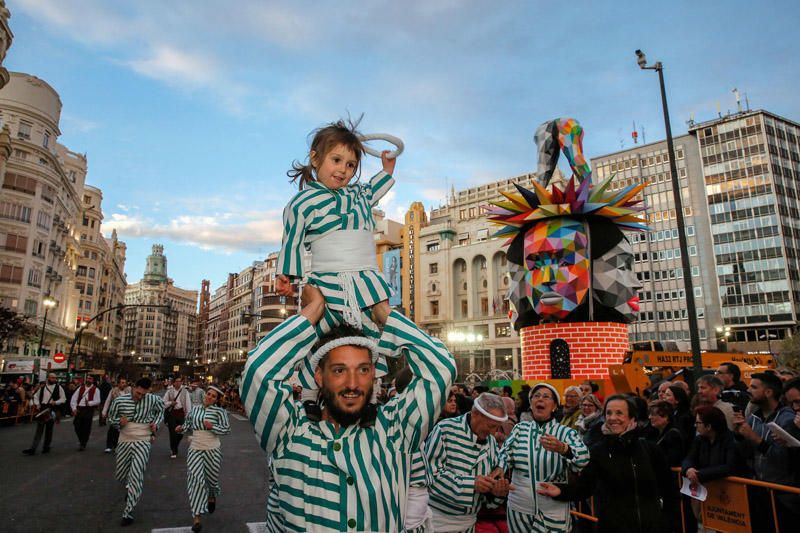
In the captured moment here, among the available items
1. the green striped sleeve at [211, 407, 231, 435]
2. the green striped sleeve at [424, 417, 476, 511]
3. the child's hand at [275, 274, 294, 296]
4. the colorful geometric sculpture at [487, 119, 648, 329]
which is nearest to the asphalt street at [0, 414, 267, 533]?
the green striped sleeve at [211, 407, 231, 435]

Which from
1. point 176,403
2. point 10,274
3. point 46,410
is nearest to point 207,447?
point 176,403

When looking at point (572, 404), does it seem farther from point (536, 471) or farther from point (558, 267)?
point (558, 267)

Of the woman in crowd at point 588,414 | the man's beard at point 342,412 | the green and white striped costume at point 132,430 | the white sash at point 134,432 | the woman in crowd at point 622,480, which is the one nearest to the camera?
the man's beard at point 342,412

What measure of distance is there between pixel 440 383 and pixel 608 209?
715 inches

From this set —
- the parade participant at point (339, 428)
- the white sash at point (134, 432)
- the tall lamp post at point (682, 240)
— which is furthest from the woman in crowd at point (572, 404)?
the white sash at point (134, 432)

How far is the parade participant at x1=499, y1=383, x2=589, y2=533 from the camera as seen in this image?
4879mm

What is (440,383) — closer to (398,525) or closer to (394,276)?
(398,525)

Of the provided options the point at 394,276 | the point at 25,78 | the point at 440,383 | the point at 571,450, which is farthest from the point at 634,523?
the point at 394,276

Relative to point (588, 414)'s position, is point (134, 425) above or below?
below

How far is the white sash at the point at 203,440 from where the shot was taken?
8695 millimetres

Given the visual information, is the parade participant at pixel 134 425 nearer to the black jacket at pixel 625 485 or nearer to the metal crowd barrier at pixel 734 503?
the black jacket at pixel 625 485

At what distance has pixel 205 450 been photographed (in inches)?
340

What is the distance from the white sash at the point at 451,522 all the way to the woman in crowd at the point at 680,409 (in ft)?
13.0

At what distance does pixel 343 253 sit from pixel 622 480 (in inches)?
140
